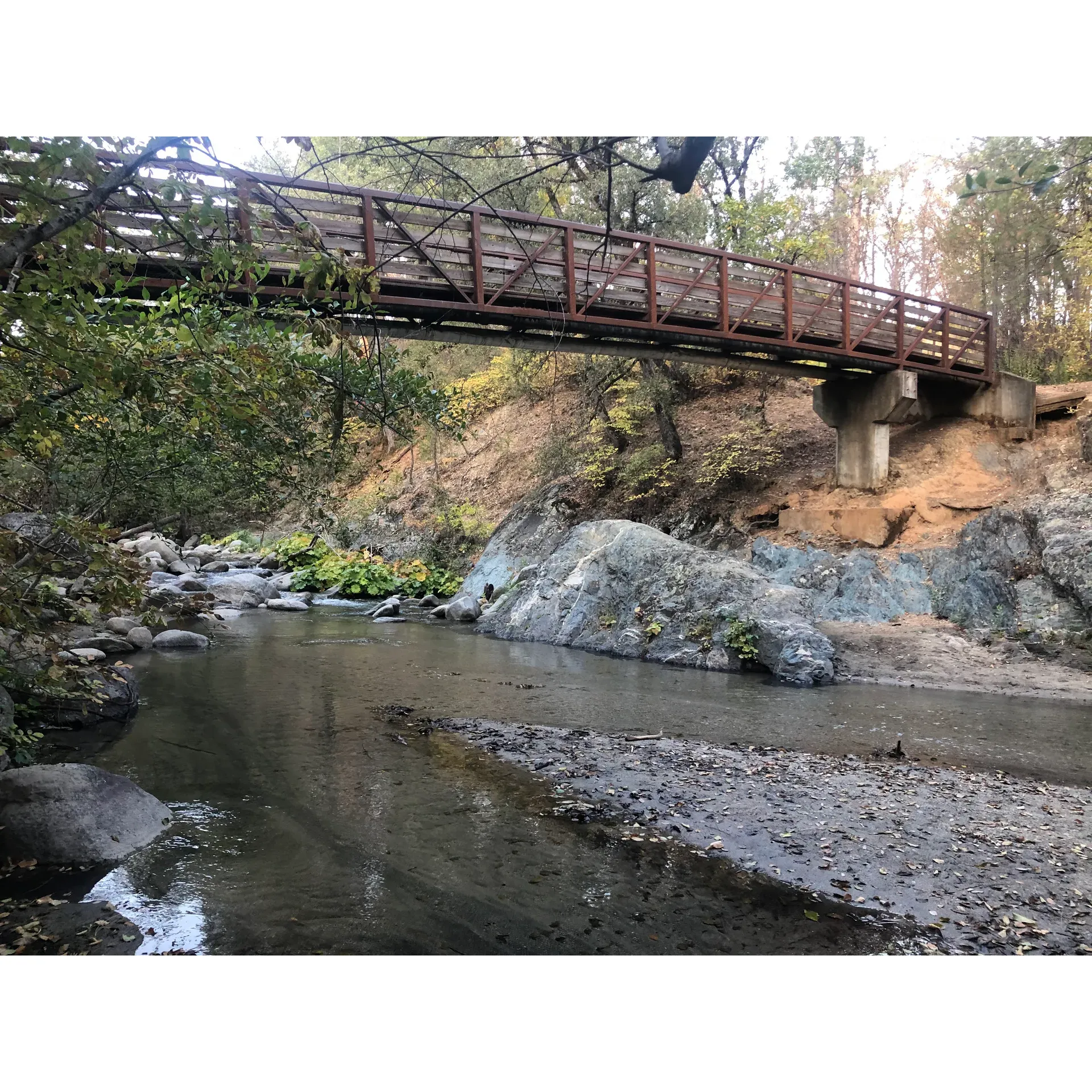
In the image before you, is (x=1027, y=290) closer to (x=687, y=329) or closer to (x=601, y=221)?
(x=687, y=329)

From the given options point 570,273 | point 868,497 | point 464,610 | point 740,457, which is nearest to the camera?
point 570,273

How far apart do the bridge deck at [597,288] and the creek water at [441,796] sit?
9.54 feet

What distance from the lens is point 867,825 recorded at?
14.0ft

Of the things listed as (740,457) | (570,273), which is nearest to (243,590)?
(570,273)

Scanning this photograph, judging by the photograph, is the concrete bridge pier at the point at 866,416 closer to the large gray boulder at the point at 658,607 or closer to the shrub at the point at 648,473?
the shrub at the point at 648,473

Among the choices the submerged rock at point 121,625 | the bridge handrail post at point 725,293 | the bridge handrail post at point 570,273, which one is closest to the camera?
the bridge handrail post at point 570,273

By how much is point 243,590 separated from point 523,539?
577 cm

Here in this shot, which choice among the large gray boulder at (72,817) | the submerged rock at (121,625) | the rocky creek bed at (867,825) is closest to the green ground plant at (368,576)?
the submerged rock at (121,625)

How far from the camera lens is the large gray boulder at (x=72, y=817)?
12.9 ft

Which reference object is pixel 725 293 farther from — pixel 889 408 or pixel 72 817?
pixel 72 817

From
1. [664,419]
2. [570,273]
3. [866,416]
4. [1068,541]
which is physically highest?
[570,273]

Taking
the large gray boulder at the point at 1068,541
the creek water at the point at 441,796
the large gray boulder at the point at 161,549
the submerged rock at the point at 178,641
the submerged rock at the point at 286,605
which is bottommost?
the creek water at the point at 441,796

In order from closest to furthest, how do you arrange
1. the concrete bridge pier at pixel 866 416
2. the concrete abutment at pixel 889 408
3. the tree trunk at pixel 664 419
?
the concrete abutment at pixel 889 408
the concrete bridge pier at pixel 866 416
the tree trunk at pixel 664 419
